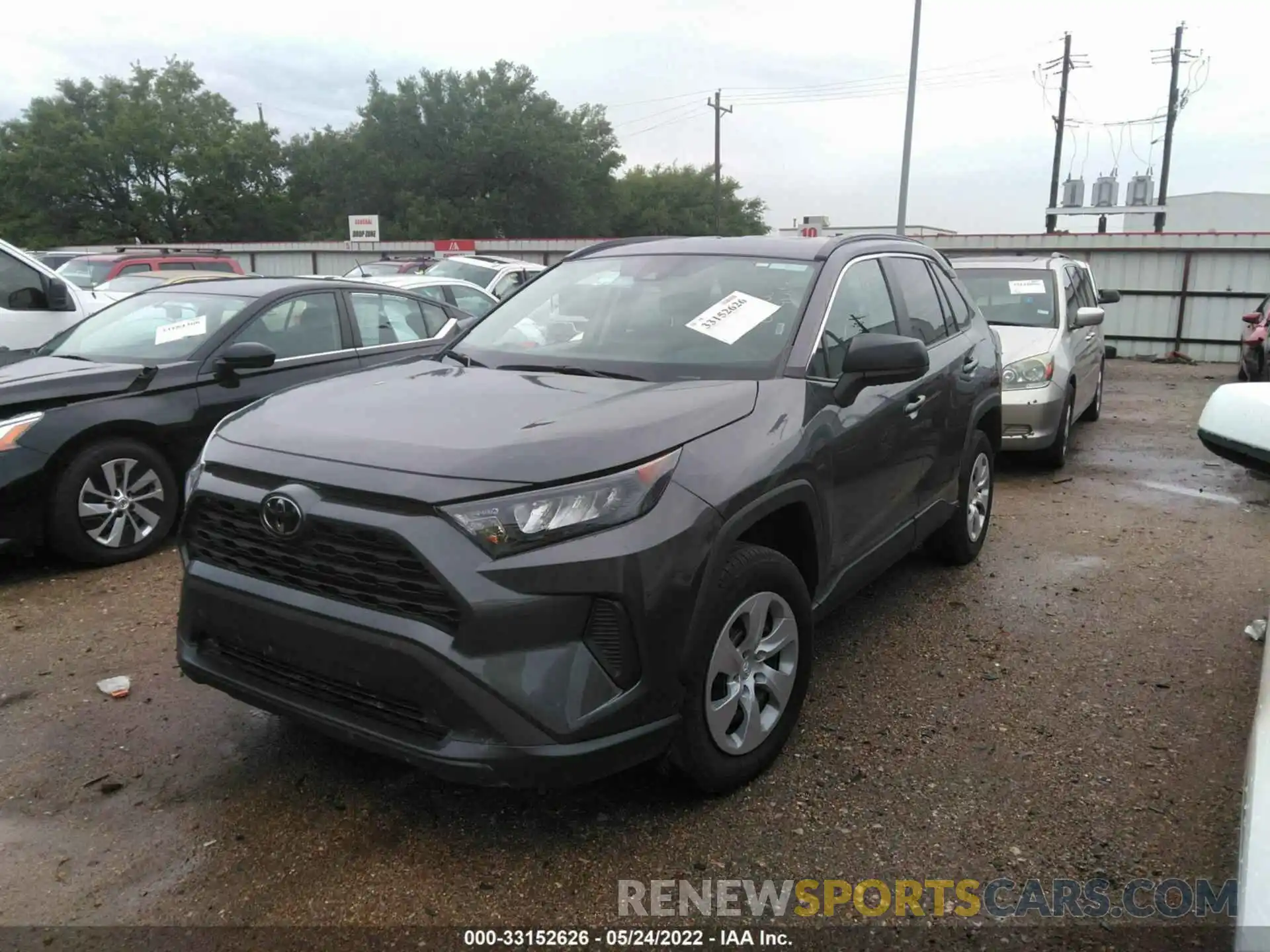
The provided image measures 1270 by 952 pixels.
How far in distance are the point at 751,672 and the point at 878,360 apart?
3.80ft

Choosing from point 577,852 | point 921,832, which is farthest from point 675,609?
point 921,832

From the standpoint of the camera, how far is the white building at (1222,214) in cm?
4462

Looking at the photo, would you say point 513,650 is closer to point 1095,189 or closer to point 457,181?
point 1095,189

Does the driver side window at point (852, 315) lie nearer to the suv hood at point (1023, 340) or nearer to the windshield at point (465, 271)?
the suv hood at point (1023, 340)

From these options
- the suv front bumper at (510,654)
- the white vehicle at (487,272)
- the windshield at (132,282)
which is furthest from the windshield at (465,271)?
the suv front bumper at (510,654)

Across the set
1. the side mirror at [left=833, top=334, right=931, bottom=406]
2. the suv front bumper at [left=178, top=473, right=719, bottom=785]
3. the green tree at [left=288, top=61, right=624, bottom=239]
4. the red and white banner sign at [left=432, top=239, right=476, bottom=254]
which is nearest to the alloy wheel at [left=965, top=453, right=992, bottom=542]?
the side mirror at [left=833, top=334, right=931, bottom=406]

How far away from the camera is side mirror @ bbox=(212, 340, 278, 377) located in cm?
513

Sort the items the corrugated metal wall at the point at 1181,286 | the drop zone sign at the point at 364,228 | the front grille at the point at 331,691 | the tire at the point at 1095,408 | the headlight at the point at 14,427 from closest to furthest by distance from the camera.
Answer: the front grille at the point at 331,691, the headlight at the point at 14,427, the tire at the point at 1095,408, the corrugated metal wall at the point at 1181,286, the drop zone sign at the point at 364,228

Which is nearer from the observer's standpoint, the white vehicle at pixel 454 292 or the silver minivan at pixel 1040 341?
the silver minivan at pixel 1040 341

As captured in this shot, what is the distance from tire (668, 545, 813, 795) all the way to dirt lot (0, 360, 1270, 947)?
0.17 metres

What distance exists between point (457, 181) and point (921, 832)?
169ft

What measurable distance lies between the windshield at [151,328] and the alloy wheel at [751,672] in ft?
13.4

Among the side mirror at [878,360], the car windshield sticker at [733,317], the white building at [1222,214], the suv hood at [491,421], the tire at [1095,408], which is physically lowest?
the tire at [1095,408]

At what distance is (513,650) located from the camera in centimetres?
230
